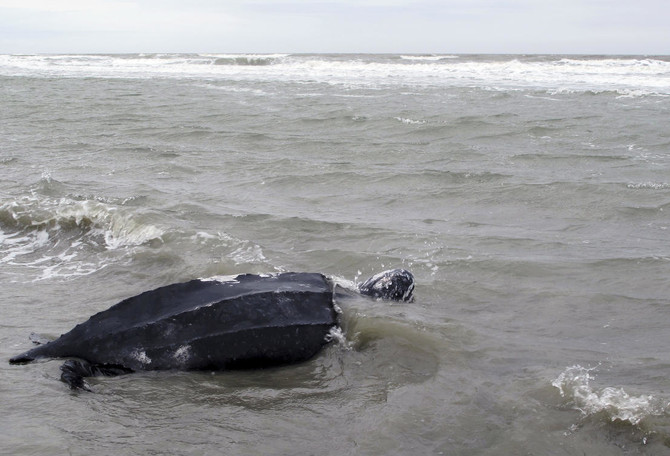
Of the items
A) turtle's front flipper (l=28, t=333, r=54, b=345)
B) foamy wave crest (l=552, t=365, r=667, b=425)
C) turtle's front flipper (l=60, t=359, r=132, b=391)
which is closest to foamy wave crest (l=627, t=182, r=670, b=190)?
foamy wave crest (l=552, t=365, r=667, b=425)

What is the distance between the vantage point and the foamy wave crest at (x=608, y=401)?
309 cm

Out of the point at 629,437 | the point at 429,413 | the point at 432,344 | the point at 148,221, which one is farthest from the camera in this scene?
the point at 148,221

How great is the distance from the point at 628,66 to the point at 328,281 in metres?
31.6

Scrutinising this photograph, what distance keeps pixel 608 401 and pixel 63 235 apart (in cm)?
514

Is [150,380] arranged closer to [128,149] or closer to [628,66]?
[128,149]

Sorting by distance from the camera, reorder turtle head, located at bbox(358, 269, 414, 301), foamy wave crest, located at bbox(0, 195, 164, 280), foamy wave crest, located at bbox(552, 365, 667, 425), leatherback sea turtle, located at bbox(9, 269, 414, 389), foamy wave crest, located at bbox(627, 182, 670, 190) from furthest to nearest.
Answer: foamy wave crest, located at bbox(627, 182, 670, 190), foamy wave crest, located at bbox(0, 195, 164, 280), turtle head, located at bbox(358, 269, 414, 301), leatherback sea turtle, located at bbox(9, 269, 414, 389), foamy wave crest, located at bbox(552, 365, 667, 425)

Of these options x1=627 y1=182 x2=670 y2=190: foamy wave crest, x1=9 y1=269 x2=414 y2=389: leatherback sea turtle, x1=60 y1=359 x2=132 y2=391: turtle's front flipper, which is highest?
x1=627 y1=182 x2=670 y2=190: foamy wave crest

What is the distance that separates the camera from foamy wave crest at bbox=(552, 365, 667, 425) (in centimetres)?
309

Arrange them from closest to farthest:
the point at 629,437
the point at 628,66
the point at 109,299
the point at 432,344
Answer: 1. the point at 629,437
2. the point at 432,344
3. the point at 109,299
4. the point at 628,66

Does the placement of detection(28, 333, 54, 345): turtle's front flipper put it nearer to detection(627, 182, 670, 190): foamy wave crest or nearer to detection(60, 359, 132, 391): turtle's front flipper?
detection(60, 359, 132, 391): turtle's front flipper

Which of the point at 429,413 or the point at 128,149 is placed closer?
the point at 429,413

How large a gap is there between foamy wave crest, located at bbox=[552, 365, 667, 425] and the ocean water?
13 millimetres

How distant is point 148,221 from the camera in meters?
6.50

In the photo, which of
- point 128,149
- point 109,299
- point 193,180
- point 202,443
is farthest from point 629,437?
point 128,149
